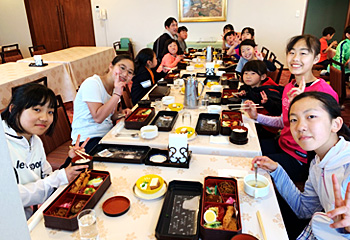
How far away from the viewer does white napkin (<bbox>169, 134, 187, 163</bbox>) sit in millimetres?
1331

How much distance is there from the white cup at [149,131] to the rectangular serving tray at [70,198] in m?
0.46

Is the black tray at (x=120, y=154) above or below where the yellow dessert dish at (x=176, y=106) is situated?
below

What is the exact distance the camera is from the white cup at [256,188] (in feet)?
3.65

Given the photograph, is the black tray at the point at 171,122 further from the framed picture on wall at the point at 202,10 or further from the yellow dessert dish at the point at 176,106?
the framed picture on wall at the point at 202,10

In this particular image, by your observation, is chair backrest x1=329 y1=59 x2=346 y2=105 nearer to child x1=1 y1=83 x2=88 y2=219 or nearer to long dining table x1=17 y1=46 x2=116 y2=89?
child x1=1 y1=83 x2=88 y2=219

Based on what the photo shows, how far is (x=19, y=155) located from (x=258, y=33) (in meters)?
6.29

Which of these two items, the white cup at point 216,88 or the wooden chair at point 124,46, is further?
the wooden chair at point 124,46

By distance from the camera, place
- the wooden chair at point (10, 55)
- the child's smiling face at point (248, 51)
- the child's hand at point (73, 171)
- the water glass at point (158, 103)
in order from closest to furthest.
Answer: the child's hand at point (73, 171)
the water glass at point (158, 103)
the child's smiling face at point (248, 51)
the wooden chair at point (10, 55)

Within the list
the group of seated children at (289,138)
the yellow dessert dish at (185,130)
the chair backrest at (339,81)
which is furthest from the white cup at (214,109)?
the chair backrest at (339,81)

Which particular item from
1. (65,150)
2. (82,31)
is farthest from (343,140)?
(82,31)

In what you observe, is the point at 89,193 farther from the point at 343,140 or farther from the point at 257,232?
the point at 343,140

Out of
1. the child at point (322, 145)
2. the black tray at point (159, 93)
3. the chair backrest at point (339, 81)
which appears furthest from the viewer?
the chair backrest at point (339, 81)

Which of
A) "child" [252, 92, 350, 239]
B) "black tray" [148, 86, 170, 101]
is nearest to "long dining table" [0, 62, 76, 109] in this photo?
"black tray" [148, 86, 170, 101]

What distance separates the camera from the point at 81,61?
4641 mm
